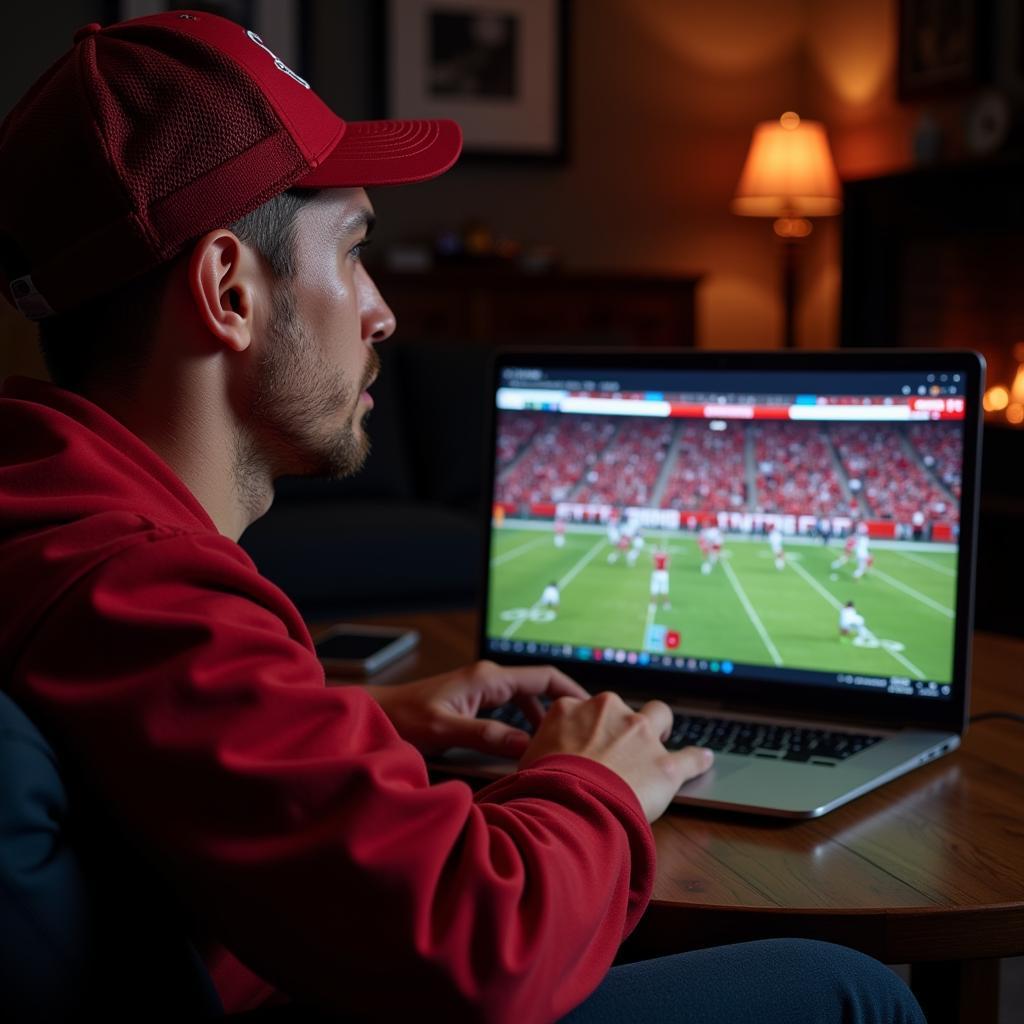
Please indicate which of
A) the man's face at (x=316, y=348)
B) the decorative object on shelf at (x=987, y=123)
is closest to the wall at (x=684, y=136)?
the decorative object on shelf at (x=987, y=123)

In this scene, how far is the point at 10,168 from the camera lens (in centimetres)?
85

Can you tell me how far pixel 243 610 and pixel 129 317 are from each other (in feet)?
0.94

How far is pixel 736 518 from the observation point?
1301 mm

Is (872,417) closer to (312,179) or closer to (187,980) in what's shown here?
(312,179)

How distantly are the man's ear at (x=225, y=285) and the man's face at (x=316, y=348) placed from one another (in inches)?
1.1

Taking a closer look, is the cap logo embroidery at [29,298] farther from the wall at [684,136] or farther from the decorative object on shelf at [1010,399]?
the wall at [684,136]

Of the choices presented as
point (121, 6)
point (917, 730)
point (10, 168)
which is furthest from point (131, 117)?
point (121, 6)

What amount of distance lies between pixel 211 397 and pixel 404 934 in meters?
0.44

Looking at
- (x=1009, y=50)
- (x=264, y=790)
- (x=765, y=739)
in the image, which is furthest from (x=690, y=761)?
(x=1009, y=50)

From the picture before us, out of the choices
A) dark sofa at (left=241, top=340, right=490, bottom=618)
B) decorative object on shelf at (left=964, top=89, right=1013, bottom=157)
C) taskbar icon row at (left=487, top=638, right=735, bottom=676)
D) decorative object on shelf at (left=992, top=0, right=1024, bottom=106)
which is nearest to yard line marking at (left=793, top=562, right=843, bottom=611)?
taskbar icon row at (left=487, top=638, right=735, bottom=676)

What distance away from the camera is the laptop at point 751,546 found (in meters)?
1.20

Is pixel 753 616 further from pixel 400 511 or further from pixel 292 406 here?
pixel 400 511

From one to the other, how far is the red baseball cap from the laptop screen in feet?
1.88

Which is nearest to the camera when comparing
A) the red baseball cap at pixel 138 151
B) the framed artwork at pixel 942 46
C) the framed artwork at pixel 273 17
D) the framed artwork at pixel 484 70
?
the red baseball cap at pixel 138 151
